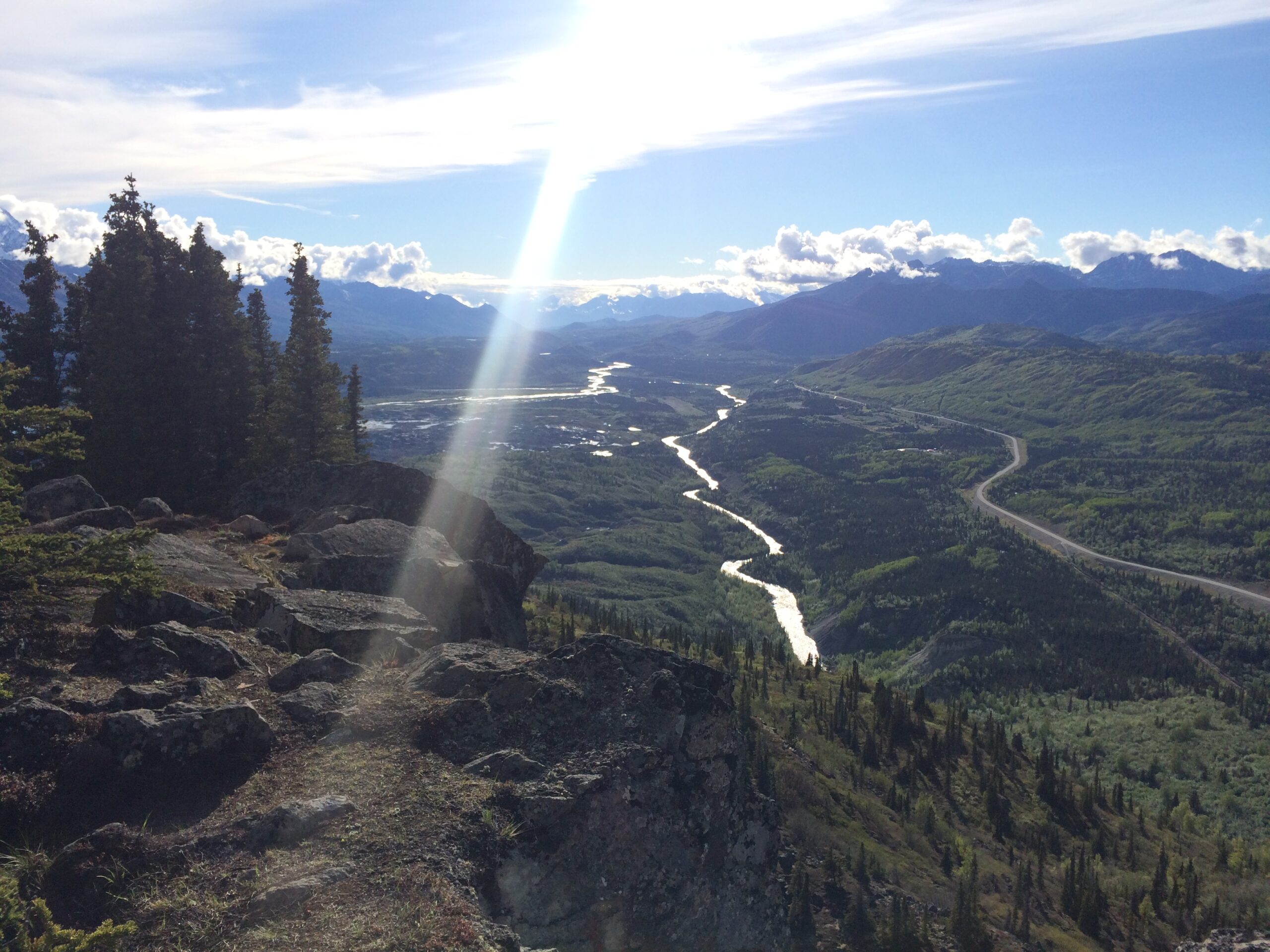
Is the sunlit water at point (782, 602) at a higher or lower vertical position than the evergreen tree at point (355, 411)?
lower

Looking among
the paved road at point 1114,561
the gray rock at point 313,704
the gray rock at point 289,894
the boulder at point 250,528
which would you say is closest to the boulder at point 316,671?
the gray rock at point 313,704

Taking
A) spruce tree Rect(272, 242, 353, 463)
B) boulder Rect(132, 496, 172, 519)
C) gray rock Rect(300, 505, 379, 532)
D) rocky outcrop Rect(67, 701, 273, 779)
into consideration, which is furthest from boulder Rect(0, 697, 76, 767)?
spruce tree Rect(272, 242, 353, 463)

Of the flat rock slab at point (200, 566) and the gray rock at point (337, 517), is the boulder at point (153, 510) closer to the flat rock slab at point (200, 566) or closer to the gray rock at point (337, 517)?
the gray rock at point (337, 517)

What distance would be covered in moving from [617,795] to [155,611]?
11.9 meters

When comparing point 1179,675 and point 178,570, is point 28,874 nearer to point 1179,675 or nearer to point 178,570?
point 178,570

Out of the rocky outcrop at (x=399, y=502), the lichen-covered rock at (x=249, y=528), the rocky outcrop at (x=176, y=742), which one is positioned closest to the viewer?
the rocky outcrop at (x=176, y=742)

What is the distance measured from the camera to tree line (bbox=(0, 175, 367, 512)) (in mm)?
43469

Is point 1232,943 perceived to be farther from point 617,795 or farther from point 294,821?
point 294,821

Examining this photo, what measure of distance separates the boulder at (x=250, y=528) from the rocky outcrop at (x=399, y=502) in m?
2.99

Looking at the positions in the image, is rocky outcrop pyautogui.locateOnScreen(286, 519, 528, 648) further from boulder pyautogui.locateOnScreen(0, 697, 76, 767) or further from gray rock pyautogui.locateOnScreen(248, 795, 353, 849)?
boulder pyautogui.locateOnScreen(0, 697, 76, 767)

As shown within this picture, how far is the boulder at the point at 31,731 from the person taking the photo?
13.4 metres

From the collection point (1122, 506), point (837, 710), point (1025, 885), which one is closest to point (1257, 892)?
point (1025, 885)

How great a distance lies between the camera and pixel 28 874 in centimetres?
1170

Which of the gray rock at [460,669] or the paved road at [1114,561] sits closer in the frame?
the gray rock at [460,669]
